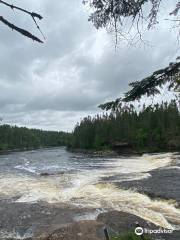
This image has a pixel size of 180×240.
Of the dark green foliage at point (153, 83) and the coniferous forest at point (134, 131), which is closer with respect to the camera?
the dark green foliage at point (153, 83)

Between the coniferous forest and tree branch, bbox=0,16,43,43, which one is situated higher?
the coniferous forest

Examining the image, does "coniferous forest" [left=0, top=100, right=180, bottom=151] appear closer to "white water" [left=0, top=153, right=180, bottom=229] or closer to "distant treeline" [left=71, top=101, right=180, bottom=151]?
"distant treeline" [left=71, top=101, right=180, bottom=151]

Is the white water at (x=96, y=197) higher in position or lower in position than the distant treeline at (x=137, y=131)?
lower

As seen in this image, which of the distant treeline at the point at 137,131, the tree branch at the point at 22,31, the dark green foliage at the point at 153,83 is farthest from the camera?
the distant treeline at the point at 137,131

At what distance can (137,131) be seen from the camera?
108 m

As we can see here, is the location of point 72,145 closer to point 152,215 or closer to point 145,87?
point 152,215

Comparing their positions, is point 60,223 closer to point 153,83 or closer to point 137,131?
point 153,83

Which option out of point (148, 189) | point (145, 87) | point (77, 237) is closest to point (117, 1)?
point (145, 87)

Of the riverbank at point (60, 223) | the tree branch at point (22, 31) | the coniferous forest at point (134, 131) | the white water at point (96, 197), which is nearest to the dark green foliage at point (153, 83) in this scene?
the tree branch at point (22, 31)

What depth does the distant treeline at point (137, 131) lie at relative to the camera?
98.2 m

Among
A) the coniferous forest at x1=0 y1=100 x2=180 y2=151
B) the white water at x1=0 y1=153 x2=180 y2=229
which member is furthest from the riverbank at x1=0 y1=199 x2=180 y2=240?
the coniferous forest at x1=0 y1=100 x2=180 y2=151

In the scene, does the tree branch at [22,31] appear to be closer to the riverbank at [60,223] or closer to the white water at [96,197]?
the riverbank at [60,223]

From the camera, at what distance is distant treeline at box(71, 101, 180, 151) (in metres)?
98.2

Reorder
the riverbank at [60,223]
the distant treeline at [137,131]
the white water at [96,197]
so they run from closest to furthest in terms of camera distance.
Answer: the riverbank at [60,223], the white water at [96,197], the distant treeline at [137,131]
